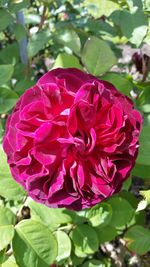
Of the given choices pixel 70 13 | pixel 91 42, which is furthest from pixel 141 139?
pixel 70 13

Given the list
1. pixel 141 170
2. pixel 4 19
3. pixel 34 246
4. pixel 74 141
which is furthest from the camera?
pixel 4 19

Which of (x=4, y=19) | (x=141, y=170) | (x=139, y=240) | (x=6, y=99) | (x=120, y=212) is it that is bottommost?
(x=139, y=240)

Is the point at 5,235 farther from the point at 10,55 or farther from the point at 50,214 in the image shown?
the point at 10,55

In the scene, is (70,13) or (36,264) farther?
(70,13)

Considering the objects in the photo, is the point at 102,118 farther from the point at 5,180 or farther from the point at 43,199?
the point at 5,180

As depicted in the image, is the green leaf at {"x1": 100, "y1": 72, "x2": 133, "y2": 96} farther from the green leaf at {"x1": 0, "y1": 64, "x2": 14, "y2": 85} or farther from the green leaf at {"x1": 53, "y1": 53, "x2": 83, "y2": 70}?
the green leaf at {"x1": 0, "y1": 64, "x2": 14, "y2": 85}

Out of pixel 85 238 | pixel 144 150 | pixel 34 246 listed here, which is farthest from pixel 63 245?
pixel 144 150

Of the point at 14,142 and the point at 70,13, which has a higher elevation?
the point at 14,142
